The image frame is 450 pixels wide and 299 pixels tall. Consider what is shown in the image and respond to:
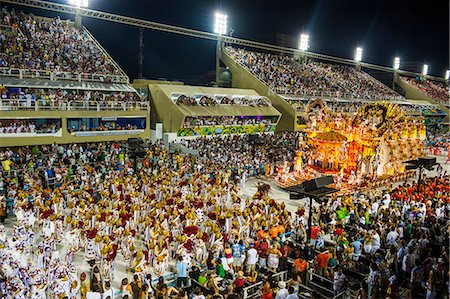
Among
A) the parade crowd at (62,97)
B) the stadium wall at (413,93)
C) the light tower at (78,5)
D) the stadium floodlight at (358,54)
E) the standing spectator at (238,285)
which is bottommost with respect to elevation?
the standing spectator at (238,285)

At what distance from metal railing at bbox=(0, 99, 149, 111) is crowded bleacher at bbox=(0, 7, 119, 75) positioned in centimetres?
419

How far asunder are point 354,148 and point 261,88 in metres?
17.7

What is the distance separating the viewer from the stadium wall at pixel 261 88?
127 feet

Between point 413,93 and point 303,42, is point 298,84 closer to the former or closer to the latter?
point 303,42

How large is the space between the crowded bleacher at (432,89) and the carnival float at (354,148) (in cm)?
5059

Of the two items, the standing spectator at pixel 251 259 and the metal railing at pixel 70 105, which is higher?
the metal railing at pixel 70 105

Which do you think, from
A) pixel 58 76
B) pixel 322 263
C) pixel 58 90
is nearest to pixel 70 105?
pixel 58 90

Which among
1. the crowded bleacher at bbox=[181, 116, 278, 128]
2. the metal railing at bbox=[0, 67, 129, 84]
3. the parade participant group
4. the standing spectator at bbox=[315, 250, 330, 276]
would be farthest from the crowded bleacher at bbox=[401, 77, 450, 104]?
the standing spectator at bbox=[315, 250, 330, 276]

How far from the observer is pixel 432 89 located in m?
73.9

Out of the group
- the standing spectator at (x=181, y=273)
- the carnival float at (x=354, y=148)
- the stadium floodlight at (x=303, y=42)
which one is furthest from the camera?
the stadium floodlight at (x=303, y=42)

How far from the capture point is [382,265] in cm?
965

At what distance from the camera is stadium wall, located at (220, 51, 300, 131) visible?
127 feet

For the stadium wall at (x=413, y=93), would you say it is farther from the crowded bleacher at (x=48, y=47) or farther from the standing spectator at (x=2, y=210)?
the standing spectator at (x=2, y=210)

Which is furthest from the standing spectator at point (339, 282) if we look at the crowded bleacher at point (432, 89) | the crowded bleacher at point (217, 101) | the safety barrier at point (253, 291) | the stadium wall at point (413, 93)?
the crowded bleacher at point (432, 89)
